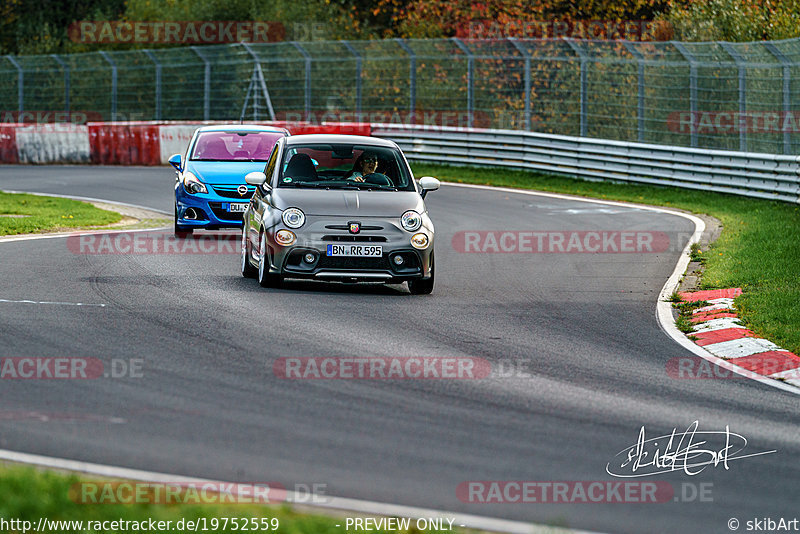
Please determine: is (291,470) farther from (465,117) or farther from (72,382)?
(465,117)

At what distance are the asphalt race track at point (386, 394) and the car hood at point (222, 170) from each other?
11.4 ft

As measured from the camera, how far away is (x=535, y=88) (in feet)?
97.0

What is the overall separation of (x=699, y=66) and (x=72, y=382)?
65.5 feet

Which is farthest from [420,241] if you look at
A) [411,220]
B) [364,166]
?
[364,166]

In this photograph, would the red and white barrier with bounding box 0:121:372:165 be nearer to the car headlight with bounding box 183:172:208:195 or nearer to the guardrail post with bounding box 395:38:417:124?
the guardrail post with bounding box 395:38:417:124

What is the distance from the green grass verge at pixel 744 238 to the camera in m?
11.5

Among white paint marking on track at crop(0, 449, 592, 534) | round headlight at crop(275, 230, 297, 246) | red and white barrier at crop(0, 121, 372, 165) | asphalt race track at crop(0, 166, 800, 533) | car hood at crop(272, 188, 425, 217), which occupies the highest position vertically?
car hood at crop(272, 188, 425, 217)

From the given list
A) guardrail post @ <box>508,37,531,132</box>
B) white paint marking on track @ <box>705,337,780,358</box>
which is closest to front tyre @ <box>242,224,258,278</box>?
white paint marking on track @ <box>705,337,780,358</box>

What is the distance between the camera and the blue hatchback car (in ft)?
57.5

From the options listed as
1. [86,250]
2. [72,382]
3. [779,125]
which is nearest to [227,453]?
[72,382]

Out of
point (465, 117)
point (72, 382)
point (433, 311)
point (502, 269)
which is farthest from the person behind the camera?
point (465, 117)

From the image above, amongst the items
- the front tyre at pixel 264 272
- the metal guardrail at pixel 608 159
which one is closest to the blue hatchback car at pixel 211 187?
the front tyre at pixel 264 272

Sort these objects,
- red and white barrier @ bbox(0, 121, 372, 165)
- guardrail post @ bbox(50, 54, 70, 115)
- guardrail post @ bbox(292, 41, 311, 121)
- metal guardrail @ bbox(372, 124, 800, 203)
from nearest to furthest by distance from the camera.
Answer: metal guardrail @ bbox(372, 124, 800, 203)
red and white barrier @ bbox(0, 121, 372, 165)
guardrail post @ bbox(292, 41, 311, 121)
guardrail post @ bbox(50, 54, 70, 115)

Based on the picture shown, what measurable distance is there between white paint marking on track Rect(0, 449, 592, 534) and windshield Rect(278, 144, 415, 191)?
724 cm
